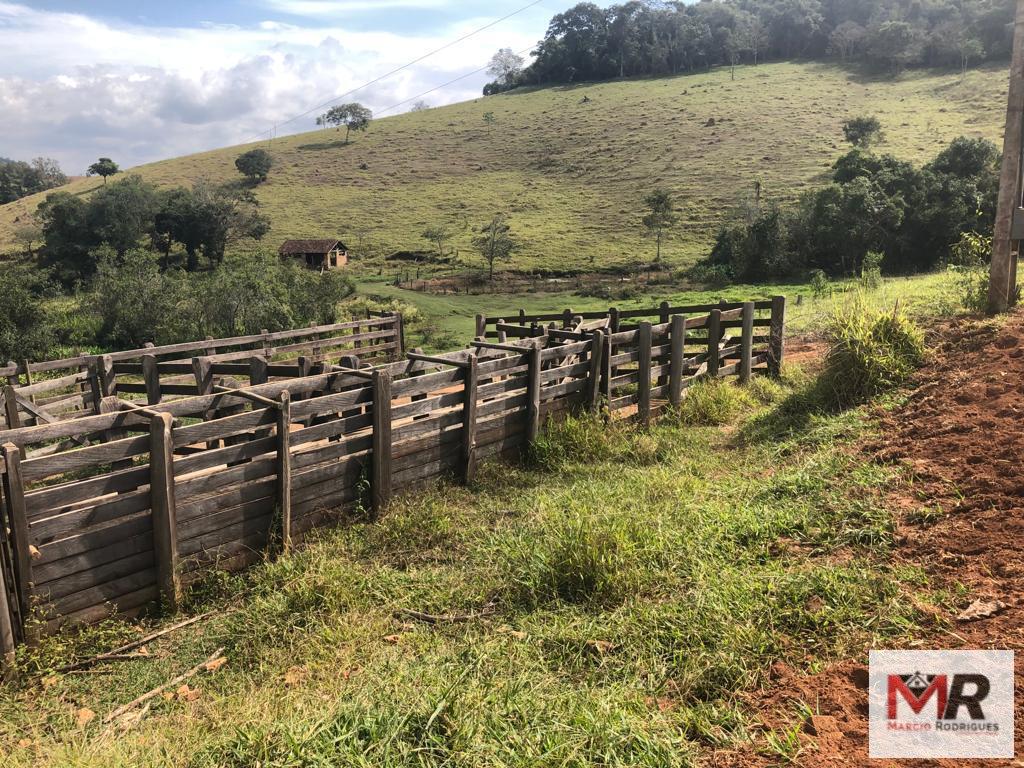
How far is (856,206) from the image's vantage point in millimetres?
38062

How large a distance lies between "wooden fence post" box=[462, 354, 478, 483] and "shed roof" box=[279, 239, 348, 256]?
49530 mm

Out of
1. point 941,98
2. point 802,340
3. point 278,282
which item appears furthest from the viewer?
point 941,98

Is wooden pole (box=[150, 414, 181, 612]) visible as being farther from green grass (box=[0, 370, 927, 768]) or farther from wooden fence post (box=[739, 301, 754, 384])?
wooden fence post (box=[739, 301, 754, 384])

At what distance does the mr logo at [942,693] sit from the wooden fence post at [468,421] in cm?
513

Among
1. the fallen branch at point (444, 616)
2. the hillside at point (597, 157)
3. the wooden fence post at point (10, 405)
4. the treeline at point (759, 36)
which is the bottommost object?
the fallen branch at point (444, 616)

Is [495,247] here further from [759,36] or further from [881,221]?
[759,36]

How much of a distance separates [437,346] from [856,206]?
1110 inches

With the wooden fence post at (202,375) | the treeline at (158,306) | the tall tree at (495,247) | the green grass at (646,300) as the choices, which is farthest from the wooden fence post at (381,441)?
the tall tree at (495,247)

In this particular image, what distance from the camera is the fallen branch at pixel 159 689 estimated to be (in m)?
4.16

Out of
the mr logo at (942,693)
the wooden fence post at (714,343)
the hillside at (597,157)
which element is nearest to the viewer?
the mr logo at (942,693)

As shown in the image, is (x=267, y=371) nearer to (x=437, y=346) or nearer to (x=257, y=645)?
(x=257, y=645)

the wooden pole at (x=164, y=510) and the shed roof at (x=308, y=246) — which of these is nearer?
the wooden pole at (x=164, y=510)

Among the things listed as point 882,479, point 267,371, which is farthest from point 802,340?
point 267,371

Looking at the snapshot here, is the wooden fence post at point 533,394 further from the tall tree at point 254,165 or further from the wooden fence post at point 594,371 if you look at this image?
the tall tree at point 254,165
